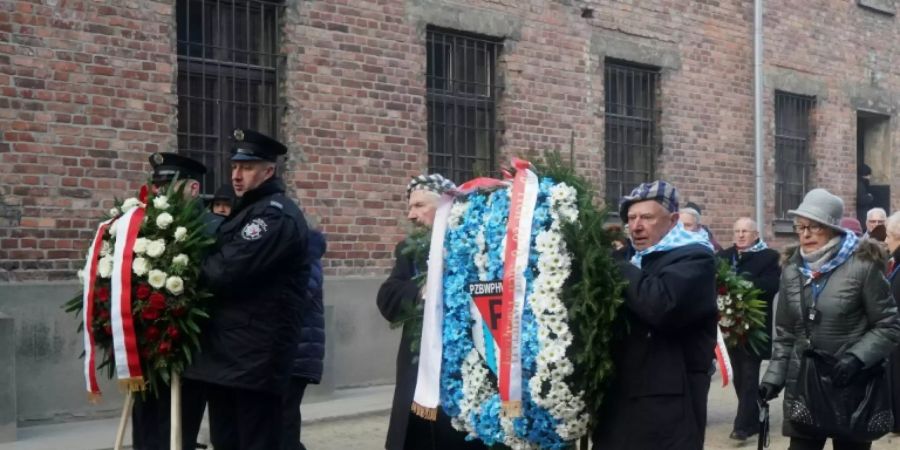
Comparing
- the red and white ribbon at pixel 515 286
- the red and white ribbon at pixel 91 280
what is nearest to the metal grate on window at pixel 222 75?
the red and white ribbon at pixel 91 280

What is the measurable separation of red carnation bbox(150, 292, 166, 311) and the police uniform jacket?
0.81 feet

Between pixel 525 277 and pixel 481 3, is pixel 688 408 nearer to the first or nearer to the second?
pixel 525 277

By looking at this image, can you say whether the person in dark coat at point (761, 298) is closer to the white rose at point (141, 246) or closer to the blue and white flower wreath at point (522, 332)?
the blue and white flower wreath at point (522, 332)

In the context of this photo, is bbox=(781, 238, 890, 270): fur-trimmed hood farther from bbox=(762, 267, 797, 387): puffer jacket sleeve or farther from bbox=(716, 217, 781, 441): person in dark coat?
bbox=(716, 217, 781, 441): person in dark coat

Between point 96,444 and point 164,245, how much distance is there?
357 centimetres

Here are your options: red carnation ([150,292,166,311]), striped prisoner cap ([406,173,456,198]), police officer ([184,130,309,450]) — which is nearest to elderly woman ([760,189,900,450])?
striped prisoner cap ([406,173,456,198])

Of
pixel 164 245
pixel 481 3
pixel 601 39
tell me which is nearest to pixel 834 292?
pixel 164 245

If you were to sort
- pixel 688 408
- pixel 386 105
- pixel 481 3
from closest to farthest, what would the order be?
pixel 688 408
pixel 386 105
pixel 481 3

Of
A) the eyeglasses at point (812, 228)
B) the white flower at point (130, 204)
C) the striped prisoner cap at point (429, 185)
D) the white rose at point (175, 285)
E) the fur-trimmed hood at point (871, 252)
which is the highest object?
the striped prisoner cap at point (429, 185)

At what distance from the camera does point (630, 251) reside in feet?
23.6

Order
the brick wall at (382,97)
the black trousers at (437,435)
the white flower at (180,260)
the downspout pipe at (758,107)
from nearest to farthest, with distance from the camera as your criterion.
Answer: the black trousers at (437,435) → the white flower at (180,260) → the brick wall at (382,97) → the downspout pipe at (758,107)

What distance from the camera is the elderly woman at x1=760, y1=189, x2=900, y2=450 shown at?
6254 mm

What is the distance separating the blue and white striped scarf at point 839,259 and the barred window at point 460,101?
724cm

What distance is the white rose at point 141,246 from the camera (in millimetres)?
6227
